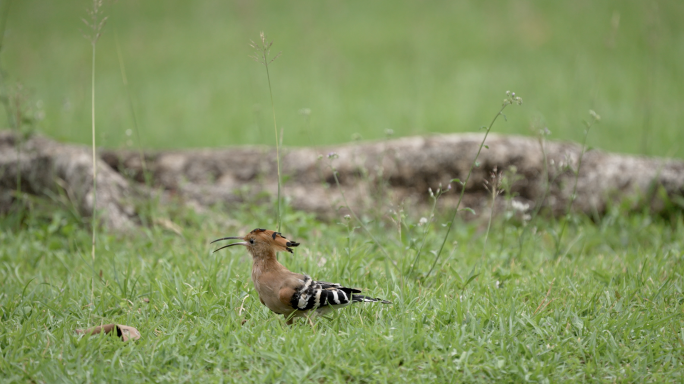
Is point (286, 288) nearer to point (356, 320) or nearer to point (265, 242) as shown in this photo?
point (265, 242)

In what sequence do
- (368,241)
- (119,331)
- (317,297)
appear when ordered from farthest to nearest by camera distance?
1. (368,241)
2. (119,331)
3. (317,297)

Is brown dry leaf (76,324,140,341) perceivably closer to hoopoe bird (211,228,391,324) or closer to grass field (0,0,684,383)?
grass field (0,0,684,383)

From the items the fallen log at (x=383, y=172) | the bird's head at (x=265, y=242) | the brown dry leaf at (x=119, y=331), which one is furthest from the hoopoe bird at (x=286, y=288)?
the fallen log at (x=383, y=172)

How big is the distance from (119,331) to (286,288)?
957mm

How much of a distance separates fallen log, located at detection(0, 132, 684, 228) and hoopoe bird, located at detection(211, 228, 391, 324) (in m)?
2.49

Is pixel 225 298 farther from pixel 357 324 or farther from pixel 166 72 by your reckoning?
pixel 166 72

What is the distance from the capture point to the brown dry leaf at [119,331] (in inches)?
111

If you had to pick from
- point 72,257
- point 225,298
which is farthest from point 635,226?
point 72,257

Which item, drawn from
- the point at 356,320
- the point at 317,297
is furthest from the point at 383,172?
the point at 317,297

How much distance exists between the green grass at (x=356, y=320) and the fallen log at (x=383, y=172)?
114 cm

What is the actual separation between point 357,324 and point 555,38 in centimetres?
943

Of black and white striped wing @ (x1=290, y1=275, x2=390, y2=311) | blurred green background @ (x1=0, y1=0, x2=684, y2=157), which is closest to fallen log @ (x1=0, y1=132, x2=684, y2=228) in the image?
blurred green background @ (x1=0, y1=0, x2=684, y2=157)

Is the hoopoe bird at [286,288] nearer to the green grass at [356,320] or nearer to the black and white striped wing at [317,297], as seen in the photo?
the black and white striped wing at [317,297]

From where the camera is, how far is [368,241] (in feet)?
11.9
